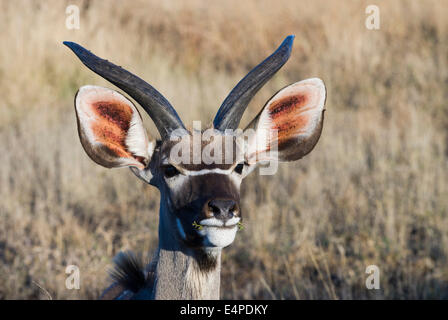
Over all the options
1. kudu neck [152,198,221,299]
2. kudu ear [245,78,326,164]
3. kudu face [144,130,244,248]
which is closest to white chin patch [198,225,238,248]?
kudu face [144,130,244,248]

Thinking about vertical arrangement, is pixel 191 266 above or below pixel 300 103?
below

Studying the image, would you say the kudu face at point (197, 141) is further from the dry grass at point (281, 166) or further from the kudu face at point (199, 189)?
the dry grass at point (281, 166)

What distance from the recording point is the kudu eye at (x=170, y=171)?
3.19 meters

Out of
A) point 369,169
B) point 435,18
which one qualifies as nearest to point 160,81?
point 369,169

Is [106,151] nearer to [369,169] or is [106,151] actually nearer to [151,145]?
[151,145]

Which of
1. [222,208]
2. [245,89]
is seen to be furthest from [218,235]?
[245,89]

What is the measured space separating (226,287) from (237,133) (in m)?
2.24

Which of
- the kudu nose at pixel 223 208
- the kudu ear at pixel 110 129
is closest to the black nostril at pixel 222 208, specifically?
the kudu nose at pixel 223 208

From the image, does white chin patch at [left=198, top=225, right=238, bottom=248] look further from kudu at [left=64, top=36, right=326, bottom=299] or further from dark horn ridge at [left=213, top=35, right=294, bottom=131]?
dark horn ridge at [left=213, top=35, right=294, bottom=131]

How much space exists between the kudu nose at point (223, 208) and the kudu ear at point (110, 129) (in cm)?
67

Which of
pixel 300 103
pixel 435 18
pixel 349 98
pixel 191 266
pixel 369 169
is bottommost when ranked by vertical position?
pixel 191 266

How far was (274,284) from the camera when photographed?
525 cm

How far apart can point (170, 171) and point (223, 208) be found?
1.54 ft

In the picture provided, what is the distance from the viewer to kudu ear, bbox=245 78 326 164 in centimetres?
336
